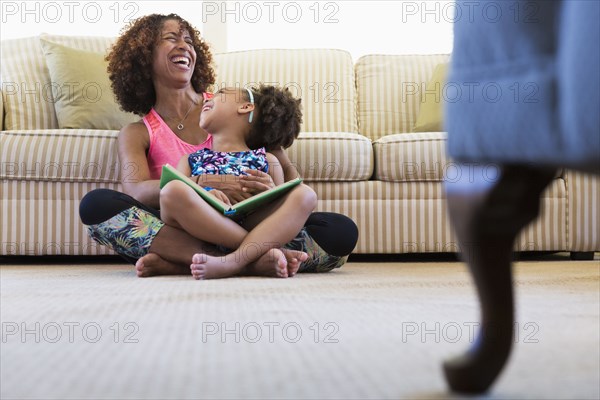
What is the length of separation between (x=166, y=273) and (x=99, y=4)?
92.8 inches

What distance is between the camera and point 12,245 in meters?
2.57

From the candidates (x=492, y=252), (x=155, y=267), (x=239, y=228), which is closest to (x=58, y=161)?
(x=155, y=267)

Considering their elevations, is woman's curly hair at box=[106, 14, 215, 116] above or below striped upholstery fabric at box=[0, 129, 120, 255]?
above

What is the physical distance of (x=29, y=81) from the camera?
3189mm

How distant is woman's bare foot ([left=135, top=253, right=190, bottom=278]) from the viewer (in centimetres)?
200

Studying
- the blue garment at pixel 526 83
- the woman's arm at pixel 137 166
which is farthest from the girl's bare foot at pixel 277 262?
the blue garment at pixel 526 83

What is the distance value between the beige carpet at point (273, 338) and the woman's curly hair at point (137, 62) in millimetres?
837

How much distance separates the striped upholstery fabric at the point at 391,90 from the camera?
10.9 feet

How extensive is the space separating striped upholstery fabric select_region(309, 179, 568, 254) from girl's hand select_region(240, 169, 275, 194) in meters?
0.56

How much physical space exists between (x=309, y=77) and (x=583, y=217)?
131 cm

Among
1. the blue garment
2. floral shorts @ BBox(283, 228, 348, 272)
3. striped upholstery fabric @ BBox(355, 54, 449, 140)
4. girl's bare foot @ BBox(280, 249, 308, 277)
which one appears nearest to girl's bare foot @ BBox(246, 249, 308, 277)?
girl's bare foot @ BBox(280, 249, 308, 277)

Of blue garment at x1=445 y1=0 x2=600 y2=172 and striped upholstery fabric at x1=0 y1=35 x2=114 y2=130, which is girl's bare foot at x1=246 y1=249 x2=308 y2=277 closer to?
blue garment at x1=445 y1=0 x2=600 y2=172

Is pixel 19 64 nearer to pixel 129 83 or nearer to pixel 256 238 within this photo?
pixel 129 83

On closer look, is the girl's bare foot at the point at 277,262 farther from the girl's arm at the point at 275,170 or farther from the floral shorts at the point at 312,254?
the girl's arm at the point at 275,170
